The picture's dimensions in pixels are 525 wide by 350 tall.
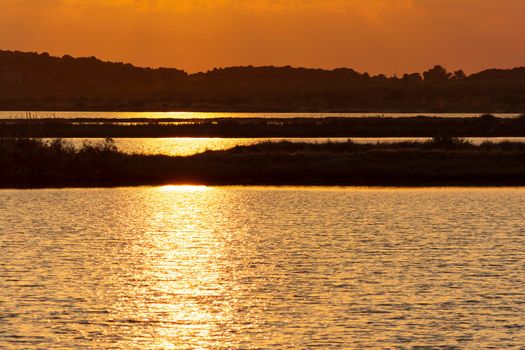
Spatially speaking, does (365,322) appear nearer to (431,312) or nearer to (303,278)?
(431,312)

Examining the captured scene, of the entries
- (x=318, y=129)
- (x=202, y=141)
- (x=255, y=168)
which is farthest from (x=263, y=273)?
(x=318, y=129)

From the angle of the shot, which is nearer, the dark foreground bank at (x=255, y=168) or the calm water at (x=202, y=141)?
the dark foreground bank at (x=255, y=168)

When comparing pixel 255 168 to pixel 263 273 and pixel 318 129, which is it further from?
pixel 318 129

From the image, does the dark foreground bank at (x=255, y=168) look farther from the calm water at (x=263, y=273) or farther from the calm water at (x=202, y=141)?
the calm water at (x=202, y=141)

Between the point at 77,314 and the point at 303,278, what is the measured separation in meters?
9.17

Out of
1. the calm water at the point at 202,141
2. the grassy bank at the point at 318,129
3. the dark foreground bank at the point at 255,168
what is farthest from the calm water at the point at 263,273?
the grassy bank at the point at 318,129

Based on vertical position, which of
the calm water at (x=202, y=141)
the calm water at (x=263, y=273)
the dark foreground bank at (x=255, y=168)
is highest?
the calm water at (x=202, y=141)

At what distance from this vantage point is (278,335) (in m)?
29.3

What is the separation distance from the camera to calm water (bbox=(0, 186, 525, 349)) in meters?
29.4

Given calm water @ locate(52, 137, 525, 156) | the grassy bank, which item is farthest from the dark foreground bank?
the grassy bank

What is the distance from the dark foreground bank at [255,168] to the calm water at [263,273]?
10.0 meters

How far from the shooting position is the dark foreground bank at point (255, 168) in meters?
74.8

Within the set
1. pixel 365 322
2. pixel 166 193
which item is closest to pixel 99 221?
pixel 166 193

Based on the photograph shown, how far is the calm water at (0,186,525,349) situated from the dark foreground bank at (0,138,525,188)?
32.9 feet
